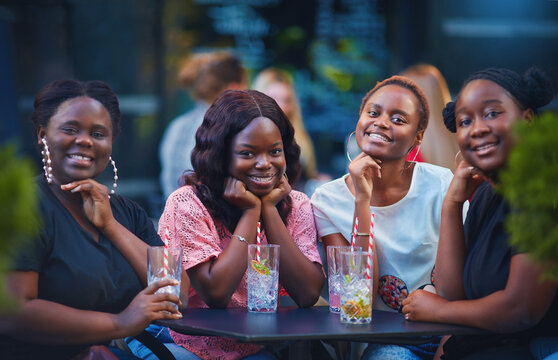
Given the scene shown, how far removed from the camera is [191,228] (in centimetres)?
280

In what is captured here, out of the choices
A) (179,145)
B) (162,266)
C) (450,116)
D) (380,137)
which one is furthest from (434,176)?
(179,145)

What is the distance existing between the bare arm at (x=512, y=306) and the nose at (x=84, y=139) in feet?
4.56

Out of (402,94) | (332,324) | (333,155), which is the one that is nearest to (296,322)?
(332,324)

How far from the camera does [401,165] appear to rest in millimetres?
3193

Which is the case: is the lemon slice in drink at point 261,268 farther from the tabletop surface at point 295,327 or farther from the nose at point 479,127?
the nose at point 479,127

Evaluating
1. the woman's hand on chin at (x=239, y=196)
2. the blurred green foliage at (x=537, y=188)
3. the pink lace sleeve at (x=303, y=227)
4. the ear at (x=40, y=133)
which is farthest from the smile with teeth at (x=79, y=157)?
the blurred green foliage at (x=537, y=188)

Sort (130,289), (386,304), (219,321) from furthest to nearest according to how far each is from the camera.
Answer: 1. (386,304)
2. (130,289)
3. (219,321)

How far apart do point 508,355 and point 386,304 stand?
0.64m

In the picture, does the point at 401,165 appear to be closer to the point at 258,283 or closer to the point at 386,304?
the point at 386,304

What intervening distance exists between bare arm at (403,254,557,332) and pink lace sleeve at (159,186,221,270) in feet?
2.92

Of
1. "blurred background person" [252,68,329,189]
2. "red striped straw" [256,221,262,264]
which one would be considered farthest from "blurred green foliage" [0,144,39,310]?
"blurred background person" [252,68,329,189]

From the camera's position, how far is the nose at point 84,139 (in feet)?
8.43

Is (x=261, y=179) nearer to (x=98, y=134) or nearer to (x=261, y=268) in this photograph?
(x=261, y=268)

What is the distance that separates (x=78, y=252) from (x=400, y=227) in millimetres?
1380
